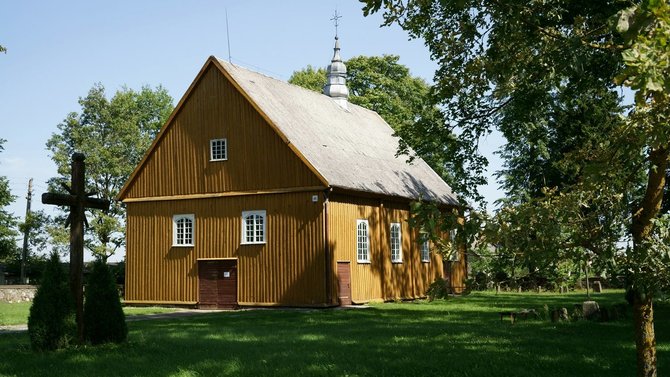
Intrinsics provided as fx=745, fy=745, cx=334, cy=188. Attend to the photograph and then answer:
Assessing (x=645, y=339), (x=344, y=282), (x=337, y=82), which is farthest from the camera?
(x=337, y=82)

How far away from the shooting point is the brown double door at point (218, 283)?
2752 cm

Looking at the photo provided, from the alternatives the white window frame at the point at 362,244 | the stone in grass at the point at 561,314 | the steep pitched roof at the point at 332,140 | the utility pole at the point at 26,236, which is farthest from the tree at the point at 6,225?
the stone in grass at the point at 561,314

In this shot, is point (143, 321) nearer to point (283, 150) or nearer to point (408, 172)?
point (283, 150)

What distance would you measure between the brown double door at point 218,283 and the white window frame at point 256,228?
1016mm

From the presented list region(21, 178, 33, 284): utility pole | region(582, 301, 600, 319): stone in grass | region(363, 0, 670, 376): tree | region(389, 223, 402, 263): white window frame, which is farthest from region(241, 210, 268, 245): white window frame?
region(21, 178, 33, 284): utility pole

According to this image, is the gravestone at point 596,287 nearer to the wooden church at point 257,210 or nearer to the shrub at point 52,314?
the wooden church at point 257,210

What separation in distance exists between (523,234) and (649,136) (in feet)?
4.92

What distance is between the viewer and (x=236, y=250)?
1083 inches

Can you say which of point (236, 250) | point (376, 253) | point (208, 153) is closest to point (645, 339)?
point (236, 250)

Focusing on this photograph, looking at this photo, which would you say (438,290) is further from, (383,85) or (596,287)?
(383,85)

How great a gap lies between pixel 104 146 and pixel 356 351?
43.7 meters

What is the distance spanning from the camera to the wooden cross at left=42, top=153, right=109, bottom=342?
14.0 meters

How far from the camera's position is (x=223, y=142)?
2802 cm

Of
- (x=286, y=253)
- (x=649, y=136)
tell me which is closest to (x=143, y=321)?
(x=286, y=253)
